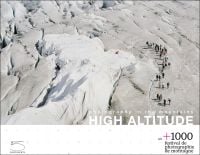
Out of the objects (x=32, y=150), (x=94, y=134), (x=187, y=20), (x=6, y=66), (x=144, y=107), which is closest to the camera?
(x=32, y=150)

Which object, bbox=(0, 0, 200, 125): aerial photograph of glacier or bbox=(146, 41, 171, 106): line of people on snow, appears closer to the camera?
bbox=(0, 0, 200, 125): aerial photograph of glacier

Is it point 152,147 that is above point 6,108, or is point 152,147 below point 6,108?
above

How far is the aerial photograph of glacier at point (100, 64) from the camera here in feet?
86.5

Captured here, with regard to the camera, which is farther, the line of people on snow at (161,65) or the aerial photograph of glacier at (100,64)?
the line of people on snow at (161,65)

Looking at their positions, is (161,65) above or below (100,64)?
below

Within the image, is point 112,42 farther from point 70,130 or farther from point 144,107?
point 70,130

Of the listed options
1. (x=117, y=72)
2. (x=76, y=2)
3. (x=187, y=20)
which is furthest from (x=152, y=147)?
(x=76, y=2)

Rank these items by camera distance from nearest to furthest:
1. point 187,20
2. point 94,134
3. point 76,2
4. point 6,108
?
1. point 94,134
2. point 6,108
3. point 187,20
4. point 76,2

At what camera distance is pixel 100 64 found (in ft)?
97.1

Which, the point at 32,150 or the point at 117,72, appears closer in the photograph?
the point at 32,150

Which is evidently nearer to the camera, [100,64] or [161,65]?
[100,64]

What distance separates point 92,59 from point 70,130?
27.9ft

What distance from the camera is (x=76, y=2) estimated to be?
161 feet

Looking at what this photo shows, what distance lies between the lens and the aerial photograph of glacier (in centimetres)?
2638
